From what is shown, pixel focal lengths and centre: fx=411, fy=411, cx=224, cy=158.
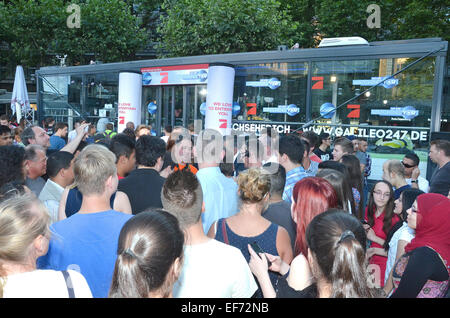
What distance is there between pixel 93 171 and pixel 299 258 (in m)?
1.47

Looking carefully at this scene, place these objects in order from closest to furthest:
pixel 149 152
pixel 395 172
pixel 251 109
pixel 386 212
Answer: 1. pixel 149 152
2. pixel 386 212
3. pixel 395 172
4. pixel 251 109

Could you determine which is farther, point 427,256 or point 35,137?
point 35,137

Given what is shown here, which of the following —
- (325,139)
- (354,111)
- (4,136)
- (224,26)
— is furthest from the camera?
(224,26)

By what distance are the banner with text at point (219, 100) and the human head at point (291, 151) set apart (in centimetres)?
499

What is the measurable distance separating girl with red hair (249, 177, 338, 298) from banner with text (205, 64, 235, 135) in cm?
696

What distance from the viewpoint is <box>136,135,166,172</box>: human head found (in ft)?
13.6

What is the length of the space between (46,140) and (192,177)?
170 inches

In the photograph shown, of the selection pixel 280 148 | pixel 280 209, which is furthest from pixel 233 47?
pixel 280 209

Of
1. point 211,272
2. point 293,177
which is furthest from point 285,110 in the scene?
point 211,272

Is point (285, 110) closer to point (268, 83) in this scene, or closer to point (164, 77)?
point (268, 83)

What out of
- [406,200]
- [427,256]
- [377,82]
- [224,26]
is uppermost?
[224,26]

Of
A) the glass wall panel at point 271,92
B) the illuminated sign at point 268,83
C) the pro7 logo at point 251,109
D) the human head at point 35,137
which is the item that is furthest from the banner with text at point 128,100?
the human head at point 35,137

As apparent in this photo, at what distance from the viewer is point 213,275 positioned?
7.33 feet

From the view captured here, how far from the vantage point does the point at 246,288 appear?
7.52ft
